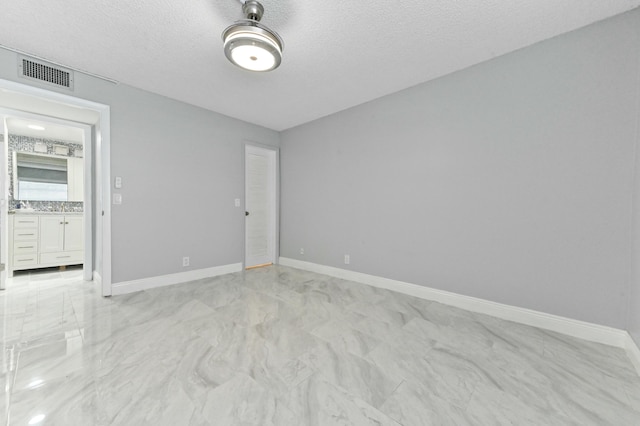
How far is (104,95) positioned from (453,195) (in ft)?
13.8

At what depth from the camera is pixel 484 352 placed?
1812 mm

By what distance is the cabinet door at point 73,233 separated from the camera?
169 inches

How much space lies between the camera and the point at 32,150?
176 inches

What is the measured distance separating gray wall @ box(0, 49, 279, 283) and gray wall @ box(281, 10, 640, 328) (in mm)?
1998

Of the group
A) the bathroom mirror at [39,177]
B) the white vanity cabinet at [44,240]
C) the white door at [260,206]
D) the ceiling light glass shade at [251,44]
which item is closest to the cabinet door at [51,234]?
the white vanity cabinet at [44,240]

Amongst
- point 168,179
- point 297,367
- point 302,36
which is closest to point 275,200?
point 168,179

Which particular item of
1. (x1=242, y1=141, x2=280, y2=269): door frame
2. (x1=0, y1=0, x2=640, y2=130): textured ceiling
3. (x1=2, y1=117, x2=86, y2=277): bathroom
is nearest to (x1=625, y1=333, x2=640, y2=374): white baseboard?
(x1=0, y1=0, x2=640, y2=130): textured ceiling

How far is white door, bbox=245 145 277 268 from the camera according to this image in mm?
4344

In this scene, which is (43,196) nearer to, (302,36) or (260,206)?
(260,206)

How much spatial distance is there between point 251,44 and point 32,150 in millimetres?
5488

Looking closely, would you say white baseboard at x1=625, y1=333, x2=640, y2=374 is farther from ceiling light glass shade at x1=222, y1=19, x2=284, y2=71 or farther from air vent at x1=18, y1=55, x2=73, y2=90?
air vent at x1=18, y1=55, x2=73, y2=90

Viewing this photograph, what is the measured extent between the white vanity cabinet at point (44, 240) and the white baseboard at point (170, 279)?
7.80ft

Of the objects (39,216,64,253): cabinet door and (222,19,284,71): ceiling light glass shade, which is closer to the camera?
(222,19,284,71): ceiling light glass shade

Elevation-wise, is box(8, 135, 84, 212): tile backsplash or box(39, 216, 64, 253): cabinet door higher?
box(8, 135, 84, 212): tile backsplash
